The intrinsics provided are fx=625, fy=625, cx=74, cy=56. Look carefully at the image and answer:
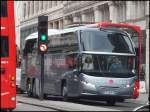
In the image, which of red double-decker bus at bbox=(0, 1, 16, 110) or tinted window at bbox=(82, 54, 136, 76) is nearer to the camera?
red double-decker bus at bbox=(0, 1, 16, 110)

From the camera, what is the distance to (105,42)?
27266 millimetres

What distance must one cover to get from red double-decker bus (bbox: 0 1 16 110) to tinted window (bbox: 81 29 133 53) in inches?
334

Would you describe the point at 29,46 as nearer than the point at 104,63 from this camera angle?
No

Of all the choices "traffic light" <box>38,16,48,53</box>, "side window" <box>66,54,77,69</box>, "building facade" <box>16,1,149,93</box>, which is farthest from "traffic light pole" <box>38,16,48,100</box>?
"building facade" <box>16,1,149,93</box>

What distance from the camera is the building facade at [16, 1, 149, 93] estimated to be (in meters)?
48.9

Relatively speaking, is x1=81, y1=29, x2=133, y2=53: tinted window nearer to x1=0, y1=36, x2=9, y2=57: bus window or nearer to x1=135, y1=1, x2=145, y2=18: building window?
x1=0, y1=36, x2=9, y2=57: bus window

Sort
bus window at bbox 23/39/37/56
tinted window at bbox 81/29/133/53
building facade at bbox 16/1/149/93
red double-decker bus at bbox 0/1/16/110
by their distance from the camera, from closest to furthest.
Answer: red double-decker bus at bbox 0/1/16/110, tinted window at bbox 81/29/133/53, bus window at bbox 23/39/37/56, building facade at bbox 16/1/149/93

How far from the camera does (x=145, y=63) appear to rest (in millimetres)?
49156

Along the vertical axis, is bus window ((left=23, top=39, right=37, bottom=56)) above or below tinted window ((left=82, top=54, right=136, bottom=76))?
above

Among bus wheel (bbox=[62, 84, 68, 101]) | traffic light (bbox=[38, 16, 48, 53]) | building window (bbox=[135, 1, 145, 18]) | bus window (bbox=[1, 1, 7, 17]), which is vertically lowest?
bus wheel (bbox=[62, 84, 68, 101])

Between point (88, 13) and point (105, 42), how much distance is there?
1411 inches

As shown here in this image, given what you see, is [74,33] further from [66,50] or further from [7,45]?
[7,45]

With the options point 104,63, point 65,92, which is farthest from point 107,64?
point 65,92

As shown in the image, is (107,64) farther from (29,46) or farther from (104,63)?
(29,46)
